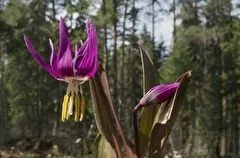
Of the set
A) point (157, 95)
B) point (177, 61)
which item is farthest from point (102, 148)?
point (177, 61)

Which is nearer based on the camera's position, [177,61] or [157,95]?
[157,95]

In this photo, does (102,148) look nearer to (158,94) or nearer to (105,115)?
(105,115)

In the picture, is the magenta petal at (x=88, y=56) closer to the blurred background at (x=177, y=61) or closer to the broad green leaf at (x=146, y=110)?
the broad green leaf at (x=146, y=110)

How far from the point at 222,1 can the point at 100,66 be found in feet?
114

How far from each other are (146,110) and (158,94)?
0.67 ft

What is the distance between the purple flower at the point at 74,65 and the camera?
176 cm

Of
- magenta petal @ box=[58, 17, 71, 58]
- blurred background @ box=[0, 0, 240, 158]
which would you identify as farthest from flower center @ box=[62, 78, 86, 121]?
blurred background @ box=[0, 0, 240, 158]

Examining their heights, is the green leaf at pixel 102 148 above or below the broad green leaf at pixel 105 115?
below

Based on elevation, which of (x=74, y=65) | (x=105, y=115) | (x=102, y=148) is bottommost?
(x=102, y=148)

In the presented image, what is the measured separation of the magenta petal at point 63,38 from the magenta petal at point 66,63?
0.01 meters

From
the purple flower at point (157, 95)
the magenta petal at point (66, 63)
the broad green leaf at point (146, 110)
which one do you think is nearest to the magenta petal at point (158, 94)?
the purple flower at point (157, 95)

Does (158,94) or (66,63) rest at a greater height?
(66,63)

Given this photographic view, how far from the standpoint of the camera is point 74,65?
178 centimetres

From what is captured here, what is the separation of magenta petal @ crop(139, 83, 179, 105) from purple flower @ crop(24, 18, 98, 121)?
20 cm
